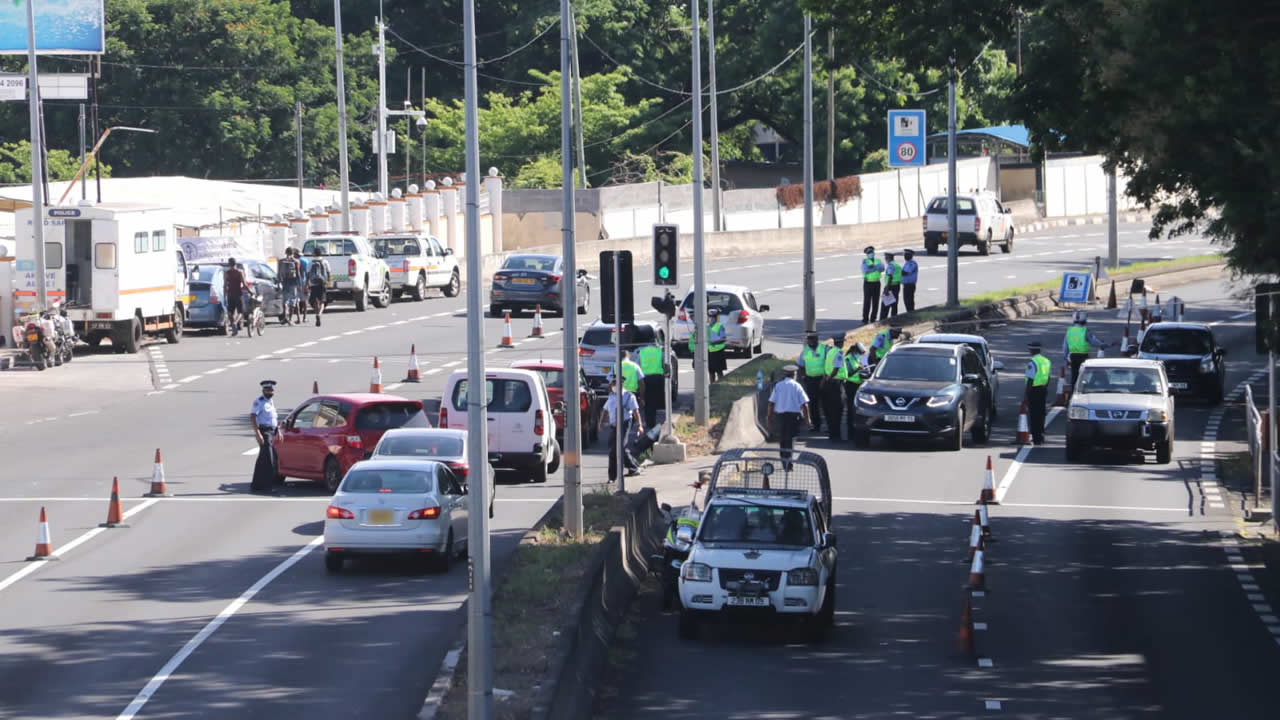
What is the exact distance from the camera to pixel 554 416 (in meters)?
28.0

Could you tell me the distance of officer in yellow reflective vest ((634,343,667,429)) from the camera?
29625 millimetres

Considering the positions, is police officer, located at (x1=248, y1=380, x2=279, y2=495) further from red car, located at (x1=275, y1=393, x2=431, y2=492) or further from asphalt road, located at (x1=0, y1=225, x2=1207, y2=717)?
asphalt road, located at (x1=0, y1=225, x2=1207, y2=717)

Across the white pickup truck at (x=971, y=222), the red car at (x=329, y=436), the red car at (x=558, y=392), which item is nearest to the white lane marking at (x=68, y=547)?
the red car at (x=329, y=436)

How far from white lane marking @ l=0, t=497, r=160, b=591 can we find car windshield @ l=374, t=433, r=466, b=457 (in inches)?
142

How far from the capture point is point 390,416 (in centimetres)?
2533

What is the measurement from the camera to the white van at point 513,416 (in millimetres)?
25641

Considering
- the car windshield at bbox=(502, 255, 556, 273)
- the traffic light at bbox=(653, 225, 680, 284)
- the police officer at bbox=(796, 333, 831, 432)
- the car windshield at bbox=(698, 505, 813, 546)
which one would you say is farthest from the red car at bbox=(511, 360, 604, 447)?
the car windshield at bbox=(502, 255, 556, 273)

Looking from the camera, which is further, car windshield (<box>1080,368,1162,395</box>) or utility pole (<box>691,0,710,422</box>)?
car windshield (<box>1080,368,1162,395</box>)

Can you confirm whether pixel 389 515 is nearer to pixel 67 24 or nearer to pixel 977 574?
pixel 977 574

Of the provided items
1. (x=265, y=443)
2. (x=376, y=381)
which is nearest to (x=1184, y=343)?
(x=376, y=381)

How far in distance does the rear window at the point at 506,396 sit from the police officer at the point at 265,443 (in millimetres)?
2775

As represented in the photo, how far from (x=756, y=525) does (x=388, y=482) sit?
4.63 metres

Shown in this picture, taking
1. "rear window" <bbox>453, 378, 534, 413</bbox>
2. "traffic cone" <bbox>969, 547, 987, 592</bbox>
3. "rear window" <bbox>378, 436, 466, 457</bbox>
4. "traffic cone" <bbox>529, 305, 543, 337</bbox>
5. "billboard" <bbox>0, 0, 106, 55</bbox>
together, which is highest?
"billboard" <bbox>0, 0, 106, 55</bbox>

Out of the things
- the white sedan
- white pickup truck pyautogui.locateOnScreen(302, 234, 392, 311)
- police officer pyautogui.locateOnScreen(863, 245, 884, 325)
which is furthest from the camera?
white pickup truck pyautogui.locateOnScreen(302, 234, 392, 311)
